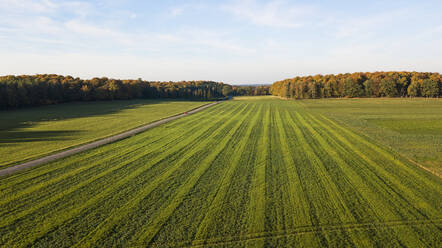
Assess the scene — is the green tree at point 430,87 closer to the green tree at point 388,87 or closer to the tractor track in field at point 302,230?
the green tree at point 388,87

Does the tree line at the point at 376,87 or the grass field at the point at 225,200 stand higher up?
the tree line at the point at 376,87

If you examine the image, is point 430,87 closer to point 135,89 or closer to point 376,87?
point 376,87

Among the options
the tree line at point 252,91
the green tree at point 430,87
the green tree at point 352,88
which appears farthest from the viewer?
the tree line at point 252,91

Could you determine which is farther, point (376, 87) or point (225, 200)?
point (376, 87)

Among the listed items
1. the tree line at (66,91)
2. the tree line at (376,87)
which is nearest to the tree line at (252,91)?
the tree line at (66,91)

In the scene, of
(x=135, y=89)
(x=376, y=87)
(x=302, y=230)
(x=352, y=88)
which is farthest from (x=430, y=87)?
(x=135, y=89)

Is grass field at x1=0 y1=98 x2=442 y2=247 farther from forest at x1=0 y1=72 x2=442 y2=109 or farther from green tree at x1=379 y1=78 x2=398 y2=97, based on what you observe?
green tree at x1=379 y1=78 x2=398 y2=97
